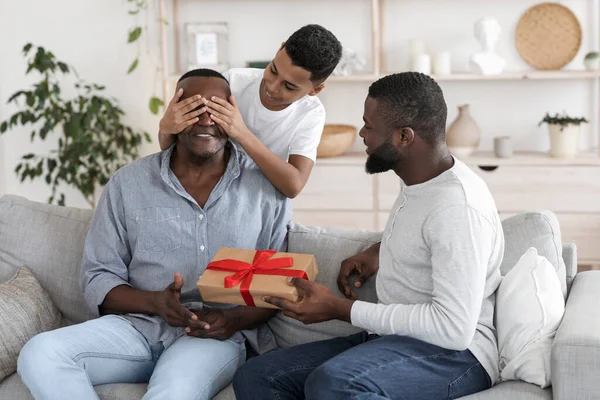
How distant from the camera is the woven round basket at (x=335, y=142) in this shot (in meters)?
4.30

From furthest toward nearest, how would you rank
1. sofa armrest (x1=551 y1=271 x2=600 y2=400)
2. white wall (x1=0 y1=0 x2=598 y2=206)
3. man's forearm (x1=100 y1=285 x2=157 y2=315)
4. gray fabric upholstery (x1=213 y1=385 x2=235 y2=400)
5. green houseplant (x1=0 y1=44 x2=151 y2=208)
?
white wall (x1=0 y1=0 x2=598 y2=206) → green houseplant (x1=0 y1=44 x2=151 y2=208) → man's forearm (x1=100 y1=285 x2=157 y2=315) → gray fabric upholstery (x1=213 y1=385 x2=235 y2=400) → sofa armrest (x1=551 y1=271 x2=600 y2=400)

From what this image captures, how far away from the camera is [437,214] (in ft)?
6.08

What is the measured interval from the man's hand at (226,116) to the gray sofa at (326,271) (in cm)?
36

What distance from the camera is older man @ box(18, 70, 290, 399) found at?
2.11 m

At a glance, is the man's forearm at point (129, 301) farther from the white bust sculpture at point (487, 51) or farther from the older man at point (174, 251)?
the white bust sculpture at point (487, 51)

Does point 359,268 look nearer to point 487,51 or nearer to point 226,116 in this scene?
point 226,116

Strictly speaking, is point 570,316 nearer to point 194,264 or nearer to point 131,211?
point 194,264

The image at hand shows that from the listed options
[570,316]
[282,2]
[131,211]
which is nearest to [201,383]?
[131,211]

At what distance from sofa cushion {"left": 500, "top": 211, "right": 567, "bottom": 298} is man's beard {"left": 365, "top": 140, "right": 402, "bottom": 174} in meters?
0.48

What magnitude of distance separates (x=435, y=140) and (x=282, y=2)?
9.26 ft

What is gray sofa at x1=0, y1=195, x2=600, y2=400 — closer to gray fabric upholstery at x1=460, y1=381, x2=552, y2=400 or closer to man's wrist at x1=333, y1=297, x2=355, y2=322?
gray fabric upholstery at x1=460, y1=381, x2=552, y2=400

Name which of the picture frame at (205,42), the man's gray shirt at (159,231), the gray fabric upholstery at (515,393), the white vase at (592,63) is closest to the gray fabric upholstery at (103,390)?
the man's gray shirt at (159,231)

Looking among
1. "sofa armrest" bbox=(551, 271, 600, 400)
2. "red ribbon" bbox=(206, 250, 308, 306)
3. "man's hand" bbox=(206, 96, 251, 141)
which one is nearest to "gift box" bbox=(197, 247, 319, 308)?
"red ribbon" bbox=(206, 250, 308, 306)

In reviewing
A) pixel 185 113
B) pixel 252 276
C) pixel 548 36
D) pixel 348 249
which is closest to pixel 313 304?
pixel 252 276
